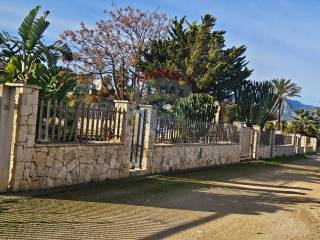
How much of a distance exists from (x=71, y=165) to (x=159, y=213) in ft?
10.2

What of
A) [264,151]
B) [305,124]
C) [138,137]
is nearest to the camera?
[138,137]

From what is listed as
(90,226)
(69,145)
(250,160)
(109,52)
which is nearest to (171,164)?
(69,145)

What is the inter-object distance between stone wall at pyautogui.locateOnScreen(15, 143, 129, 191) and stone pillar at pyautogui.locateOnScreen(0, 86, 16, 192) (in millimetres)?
295

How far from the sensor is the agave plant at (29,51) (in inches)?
497

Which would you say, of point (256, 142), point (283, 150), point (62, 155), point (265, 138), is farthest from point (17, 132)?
point (283, 150)

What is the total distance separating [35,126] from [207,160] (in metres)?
11.3

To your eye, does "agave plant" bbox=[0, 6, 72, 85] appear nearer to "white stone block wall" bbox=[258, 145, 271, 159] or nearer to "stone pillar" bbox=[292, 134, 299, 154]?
"white stone block wall" bbox=[258, 145, 271, 159]

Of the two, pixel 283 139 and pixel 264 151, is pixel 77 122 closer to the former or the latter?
pixel 264 151

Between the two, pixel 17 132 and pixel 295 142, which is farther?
pixel 295 142

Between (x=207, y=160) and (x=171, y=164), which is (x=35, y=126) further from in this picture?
(x=207, y=160)

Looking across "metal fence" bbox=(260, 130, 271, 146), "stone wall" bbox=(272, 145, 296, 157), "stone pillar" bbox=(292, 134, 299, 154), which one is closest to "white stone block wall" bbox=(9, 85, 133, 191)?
"metal fence" bbox=(260, 130, 271, 146)

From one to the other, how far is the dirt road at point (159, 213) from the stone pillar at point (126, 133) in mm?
437

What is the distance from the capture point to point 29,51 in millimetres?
13680

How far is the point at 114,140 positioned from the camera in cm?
1331
